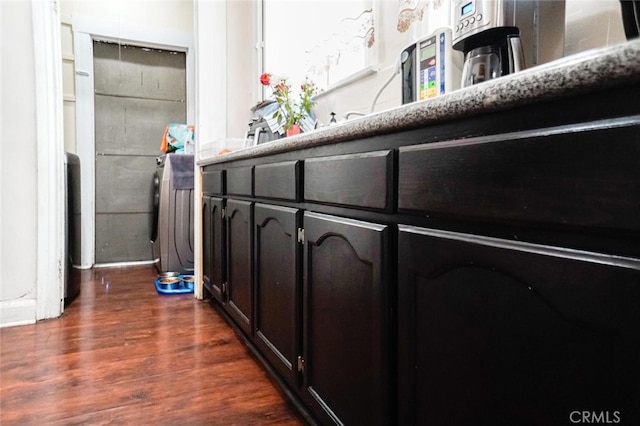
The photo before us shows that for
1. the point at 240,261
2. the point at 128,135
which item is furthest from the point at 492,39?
the point at 128,135

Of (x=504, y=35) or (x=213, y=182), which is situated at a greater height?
(x=504, y=35)

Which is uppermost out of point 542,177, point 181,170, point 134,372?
point 181,170

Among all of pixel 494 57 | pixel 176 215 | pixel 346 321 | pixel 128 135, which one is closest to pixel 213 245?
pixel 176 215

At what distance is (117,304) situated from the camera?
2.58 metres

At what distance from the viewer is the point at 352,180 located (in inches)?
36.0

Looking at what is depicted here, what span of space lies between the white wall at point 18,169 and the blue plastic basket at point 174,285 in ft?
2.53

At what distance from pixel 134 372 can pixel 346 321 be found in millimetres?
1114

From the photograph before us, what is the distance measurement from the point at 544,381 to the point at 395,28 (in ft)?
5.01

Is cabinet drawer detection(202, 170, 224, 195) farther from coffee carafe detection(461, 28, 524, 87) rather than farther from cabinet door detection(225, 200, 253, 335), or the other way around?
coffee carafe detection(461, 28, 524, 87)

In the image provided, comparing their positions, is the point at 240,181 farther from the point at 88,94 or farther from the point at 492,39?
the point at 88,94

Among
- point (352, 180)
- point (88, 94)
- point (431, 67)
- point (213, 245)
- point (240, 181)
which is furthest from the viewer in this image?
point (88, 94)

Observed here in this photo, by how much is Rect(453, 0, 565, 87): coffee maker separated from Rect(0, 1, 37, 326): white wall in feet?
7.62

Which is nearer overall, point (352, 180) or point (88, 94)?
point (352, 180)

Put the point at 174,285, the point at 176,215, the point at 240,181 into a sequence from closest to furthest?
the point at 240,181
the point at 174,285
the point at 176,215
